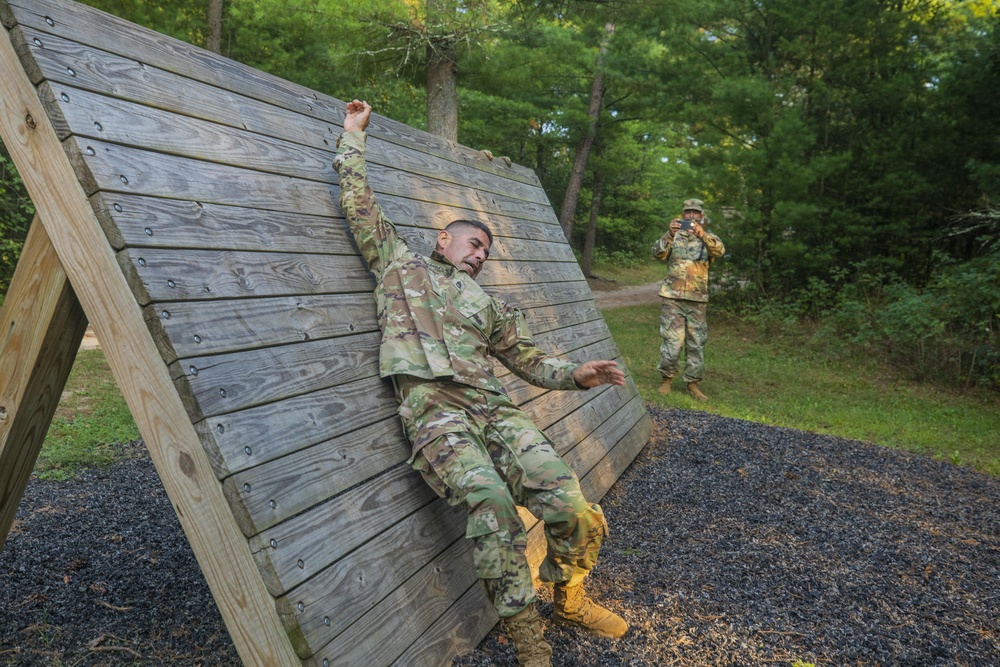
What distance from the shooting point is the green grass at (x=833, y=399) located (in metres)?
6.76

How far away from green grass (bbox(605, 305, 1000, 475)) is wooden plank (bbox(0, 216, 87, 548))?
20.1 feet

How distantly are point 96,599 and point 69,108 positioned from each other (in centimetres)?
225

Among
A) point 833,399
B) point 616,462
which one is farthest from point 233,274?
point 833,399

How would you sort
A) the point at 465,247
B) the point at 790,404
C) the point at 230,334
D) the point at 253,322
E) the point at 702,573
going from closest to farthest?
1. the point at 230,334
2. the point at 253,322
3. the point at 465,247
4. the point at 702,573
5. the point at 790,404

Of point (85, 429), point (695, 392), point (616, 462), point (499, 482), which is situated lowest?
point (695, 392)

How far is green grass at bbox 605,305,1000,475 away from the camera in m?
6.76

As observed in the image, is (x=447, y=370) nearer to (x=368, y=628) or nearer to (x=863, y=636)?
(x=368, y=628)

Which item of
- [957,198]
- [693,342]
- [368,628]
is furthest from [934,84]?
[368,628]

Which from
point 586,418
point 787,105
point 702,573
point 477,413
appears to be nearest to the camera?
point 477,413

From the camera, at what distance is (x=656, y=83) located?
47.1ft

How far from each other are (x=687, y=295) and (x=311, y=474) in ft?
20.9

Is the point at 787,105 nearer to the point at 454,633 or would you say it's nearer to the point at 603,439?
the point at 603,439

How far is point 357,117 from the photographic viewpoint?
3.17 metres

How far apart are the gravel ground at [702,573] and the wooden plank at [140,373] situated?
0.89 metres
